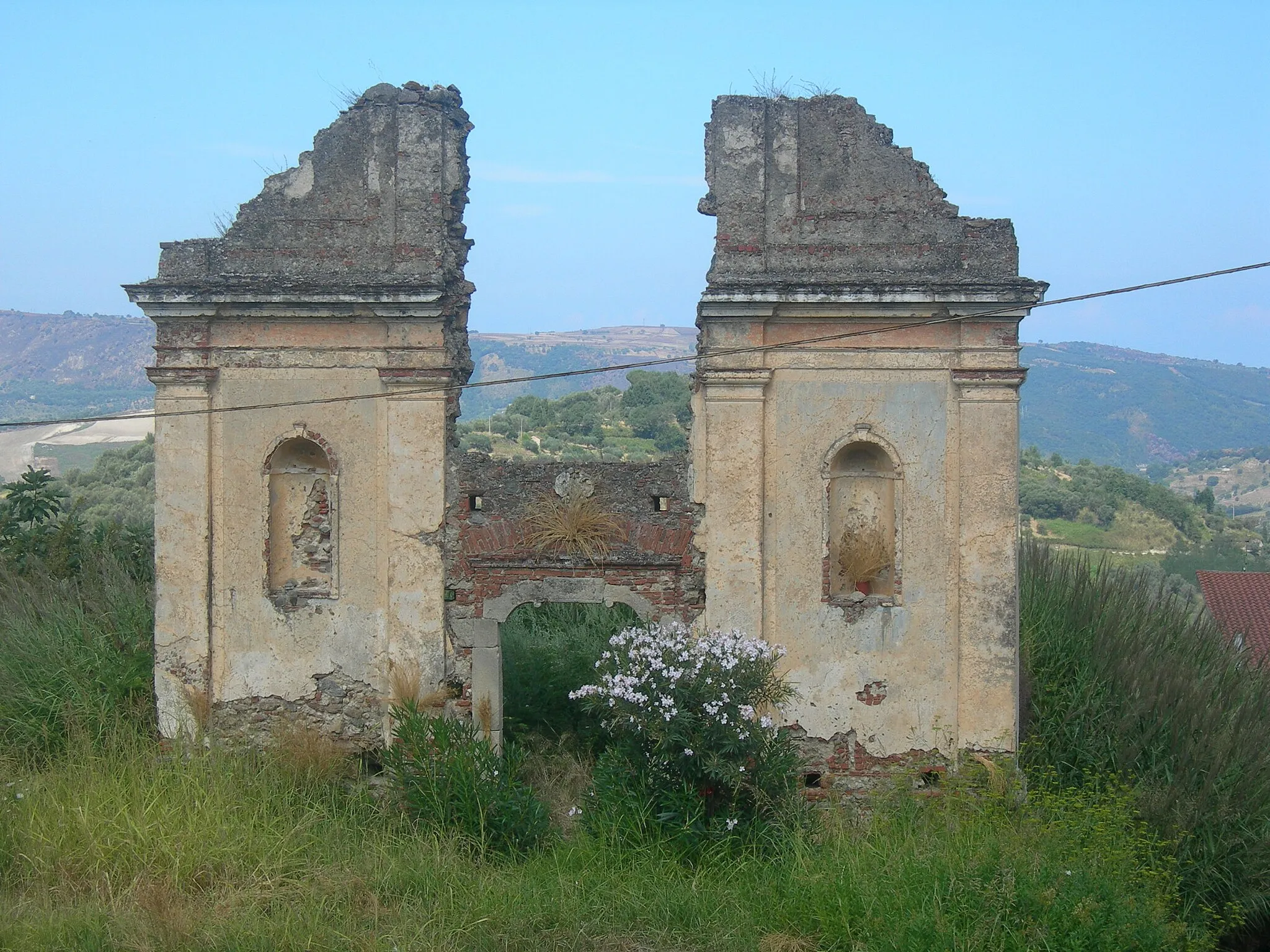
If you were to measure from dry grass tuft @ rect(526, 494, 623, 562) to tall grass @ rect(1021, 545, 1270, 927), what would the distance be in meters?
4.03

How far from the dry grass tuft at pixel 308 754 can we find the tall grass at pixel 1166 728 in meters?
5.78

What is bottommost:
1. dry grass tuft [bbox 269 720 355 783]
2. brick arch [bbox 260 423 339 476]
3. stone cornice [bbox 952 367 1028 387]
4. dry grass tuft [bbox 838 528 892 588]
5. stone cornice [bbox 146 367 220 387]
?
dry grass tuft [bbox 269 720 355 783]

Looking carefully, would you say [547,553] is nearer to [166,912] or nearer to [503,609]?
[503,609]

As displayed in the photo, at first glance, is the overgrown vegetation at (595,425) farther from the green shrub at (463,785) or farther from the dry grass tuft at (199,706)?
the green shrub at (463,785)

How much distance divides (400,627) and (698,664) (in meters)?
2.75

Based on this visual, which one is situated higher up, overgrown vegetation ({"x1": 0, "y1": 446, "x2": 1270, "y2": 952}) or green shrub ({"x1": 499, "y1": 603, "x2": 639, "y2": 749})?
green shrub ({"x1": 499, "y1": 603, "x2": 639, "y2": 749})

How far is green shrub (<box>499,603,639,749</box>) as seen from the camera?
11.2 m

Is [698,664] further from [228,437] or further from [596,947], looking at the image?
[228,437]

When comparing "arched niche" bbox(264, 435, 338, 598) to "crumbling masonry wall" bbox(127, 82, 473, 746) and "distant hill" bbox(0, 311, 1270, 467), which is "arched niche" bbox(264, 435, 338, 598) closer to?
"crumbling masonry wall" bbox(127, 82, 473, 746)

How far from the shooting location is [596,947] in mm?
7520

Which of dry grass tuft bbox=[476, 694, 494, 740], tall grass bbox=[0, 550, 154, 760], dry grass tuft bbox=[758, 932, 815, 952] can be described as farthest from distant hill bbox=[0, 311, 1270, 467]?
dry grass tuft bbox=[758, 932, 815, 952]

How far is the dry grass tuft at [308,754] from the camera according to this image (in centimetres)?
959

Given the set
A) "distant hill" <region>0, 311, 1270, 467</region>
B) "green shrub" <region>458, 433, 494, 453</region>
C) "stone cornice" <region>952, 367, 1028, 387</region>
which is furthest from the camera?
"distant hill" <region>0, 311, 1270, 467</region>

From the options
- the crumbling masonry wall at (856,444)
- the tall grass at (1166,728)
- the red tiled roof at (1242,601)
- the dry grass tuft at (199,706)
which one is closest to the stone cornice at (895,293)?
the crumbling masonry wall at (856,444)
